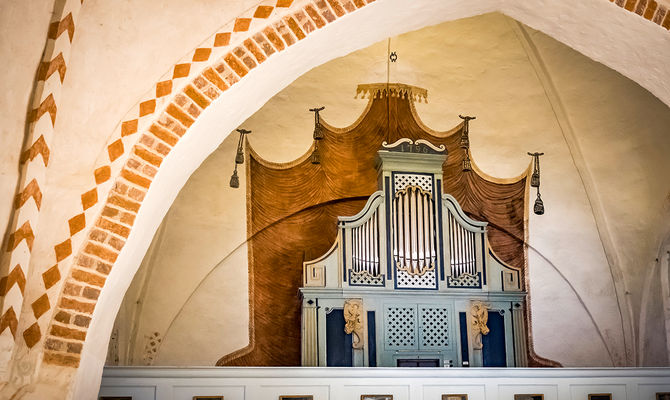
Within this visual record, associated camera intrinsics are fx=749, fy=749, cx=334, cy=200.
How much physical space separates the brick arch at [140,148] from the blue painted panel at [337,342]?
17.2 ft

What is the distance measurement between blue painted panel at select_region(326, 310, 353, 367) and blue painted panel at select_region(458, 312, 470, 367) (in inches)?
59.4

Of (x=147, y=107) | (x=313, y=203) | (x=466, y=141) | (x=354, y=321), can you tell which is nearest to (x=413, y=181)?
(x=466, y=141)

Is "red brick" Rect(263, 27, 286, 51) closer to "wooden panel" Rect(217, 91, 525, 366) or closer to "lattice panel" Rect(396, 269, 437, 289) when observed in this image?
"lattice panel" Rect(396, 269, 437, 289)

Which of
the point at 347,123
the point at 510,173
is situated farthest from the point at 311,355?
the point at 510,173

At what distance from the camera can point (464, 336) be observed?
32.9ft

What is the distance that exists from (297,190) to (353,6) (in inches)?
237

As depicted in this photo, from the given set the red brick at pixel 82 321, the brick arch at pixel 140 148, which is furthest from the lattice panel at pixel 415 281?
the red brick at pixel 82 321

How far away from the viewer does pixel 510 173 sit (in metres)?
11.3

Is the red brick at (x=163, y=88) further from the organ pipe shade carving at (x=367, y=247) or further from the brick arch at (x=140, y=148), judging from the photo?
the organ pipe shade carving at (x=367, y=247)

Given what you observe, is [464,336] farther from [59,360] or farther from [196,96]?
[59,360]

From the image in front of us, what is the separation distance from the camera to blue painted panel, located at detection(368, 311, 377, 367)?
9.70m

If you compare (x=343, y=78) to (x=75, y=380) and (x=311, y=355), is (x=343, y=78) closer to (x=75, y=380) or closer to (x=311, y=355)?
(x=311, y=355)

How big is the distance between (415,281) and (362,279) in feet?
2.37

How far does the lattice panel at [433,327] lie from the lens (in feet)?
32.5
